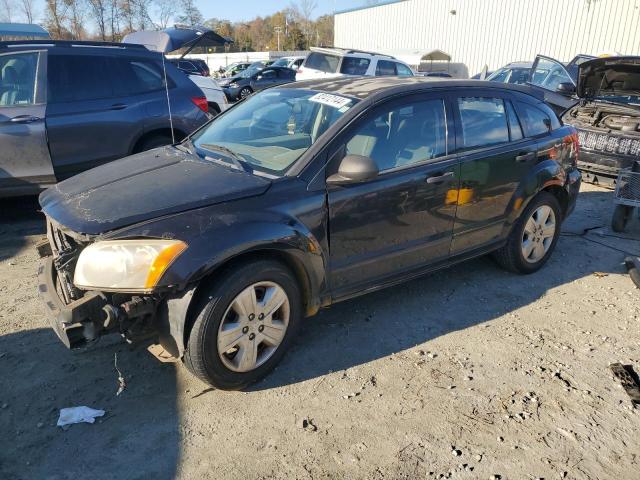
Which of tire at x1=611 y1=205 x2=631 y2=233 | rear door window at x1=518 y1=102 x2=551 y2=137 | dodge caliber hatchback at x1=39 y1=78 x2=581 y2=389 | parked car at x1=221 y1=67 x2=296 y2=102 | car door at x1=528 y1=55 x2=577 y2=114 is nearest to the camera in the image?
dodge caliber hatchback at x1=39 y1=78 x2=581 y2=389

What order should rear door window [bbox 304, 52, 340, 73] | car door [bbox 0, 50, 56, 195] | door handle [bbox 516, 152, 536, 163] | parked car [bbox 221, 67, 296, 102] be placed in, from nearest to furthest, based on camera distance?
door handle [bbox 516, 152, 536, 163] < car door [bbox 0, 50, 56, 195] < rear door window [bbox 304, 52, 340, 73] < parked car [bbox 221, 67, 296, 102]

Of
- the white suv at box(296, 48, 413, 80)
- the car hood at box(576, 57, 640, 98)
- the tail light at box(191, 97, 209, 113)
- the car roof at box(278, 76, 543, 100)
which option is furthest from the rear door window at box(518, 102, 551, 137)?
the white suv at box(296, 48, 413, 80)

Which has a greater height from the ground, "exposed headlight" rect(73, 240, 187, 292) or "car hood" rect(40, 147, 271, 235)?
"car hood" rect(40, 147, 271, 235)

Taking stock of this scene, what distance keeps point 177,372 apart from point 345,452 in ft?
3.89

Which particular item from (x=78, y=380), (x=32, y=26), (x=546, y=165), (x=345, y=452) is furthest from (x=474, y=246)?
(x=32, y=26)

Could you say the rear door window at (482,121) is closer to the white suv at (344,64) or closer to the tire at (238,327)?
the tire at (238,327)

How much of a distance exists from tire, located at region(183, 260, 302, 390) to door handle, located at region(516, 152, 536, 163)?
2329mm

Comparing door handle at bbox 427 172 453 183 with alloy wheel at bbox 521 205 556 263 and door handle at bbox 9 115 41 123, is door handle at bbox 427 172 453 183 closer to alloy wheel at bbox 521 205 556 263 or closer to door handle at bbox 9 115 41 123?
alloy wheel at bbox 521 205 556 263

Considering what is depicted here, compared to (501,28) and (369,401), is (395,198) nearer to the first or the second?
(369,401)

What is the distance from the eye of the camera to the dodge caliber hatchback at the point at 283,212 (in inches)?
105

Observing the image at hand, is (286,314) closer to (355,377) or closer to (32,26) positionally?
(355,377)

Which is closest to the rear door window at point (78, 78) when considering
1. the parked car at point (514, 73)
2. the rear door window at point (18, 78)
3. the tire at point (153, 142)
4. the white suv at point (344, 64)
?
the rear door window at point (18, 78)

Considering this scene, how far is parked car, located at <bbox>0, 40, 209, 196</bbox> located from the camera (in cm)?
537

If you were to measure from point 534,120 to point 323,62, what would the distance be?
1089 cm
